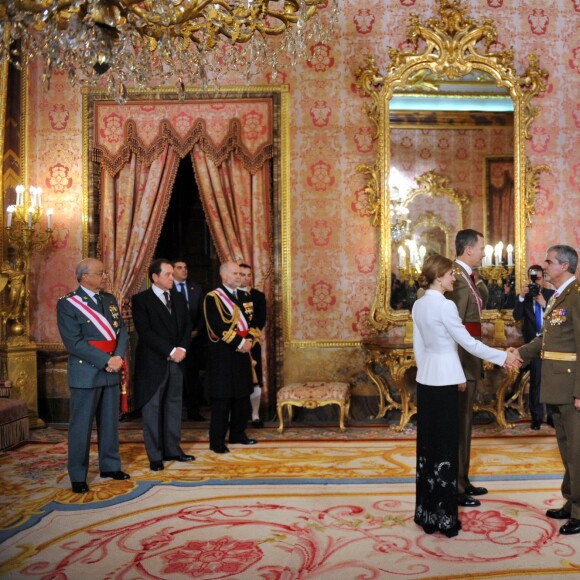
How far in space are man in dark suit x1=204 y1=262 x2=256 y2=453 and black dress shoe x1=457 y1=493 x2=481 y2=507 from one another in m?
2.07

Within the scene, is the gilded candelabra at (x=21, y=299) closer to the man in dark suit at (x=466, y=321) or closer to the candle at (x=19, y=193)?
the candle at (x=19, y=193)

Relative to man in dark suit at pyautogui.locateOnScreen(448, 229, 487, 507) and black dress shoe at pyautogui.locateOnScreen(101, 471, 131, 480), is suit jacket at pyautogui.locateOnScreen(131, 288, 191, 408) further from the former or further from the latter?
man in dark suit at pyautogui.locateOnScreen(448, 229, 487, 507)

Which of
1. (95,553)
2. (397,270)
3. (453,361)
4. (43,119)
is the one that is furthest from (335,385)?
(43,119)

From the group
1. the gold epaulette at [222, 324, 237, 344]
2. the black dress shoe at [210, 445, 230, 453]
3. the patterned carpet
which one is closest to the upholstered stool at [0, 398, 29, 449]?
the patterned carpet

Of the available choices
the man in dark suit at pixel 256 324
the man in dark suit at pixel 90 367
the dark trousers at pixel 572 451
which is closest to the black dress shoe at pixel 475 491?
the dark trousers at pixel 572 451

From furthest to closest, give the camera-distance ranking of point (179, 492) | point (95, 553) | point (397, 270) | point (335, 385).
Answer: point (397, 270), point (335, 385), point (179, 492), point (95, 553)

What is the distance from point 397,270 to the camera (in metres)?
6.97

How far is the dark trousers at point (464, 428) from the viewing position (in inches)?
163

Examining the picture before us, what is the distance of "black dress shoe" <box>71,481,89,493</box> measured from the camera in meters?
4.50

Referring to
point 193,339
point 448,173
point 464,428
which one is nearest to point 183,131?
point 193,339

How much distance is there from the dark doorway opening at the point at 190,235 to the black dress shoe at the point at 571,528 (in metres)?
5.80

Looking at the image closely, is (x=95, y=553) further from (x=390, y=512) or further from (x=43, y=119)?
(x=43, y=119)

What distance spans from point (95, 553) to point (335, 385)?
338cm

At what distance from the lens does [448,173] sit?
6930 mm
